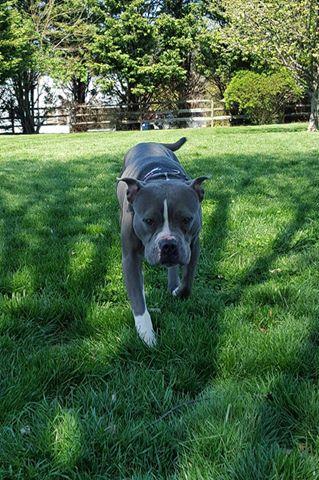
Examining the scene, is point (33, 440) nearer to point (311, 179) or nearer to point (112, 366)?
point (112, 366)

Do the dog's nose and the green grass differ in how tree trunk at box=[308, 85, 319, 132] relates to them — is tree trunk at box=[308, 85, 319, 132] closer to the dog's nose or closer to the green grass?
the green grass

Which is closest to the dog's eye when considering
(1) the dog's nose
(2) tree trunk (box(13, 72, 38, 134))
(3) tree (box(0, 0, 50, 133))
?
(1) the dog's nose

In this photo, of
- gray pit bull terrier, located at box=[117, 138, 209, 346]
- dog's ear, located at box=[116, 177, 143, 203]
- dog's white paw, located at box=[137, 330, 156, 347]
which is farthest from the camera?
dog's ear, located at box=[116, 177, 143, 203]

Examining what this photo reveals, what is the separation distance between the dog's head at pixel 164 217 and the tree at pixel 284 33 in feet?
53.2

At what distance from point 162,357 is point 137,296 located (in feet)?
1.69

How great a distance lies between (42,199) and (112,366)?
4697 mm

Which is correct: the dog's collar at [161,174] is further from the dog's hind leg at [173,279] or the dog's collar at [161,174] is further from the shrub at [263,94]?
the shrub at [263,94]

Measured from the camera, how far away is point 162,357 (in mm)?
2965

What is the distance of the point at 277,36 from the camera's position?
18.6m

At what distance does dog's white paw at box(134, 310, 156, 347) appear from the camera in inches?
123

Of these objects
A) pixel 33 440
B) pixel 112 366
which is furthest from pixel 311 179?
pixel 33 440

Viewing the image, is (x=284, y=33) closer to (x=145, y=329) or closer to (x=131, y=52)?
(x=131, y=52)

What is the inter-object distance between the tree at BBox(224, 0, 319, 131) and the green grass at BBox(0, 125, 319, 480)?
1423cm

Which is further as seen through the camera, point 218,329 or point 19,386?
point 218,329
